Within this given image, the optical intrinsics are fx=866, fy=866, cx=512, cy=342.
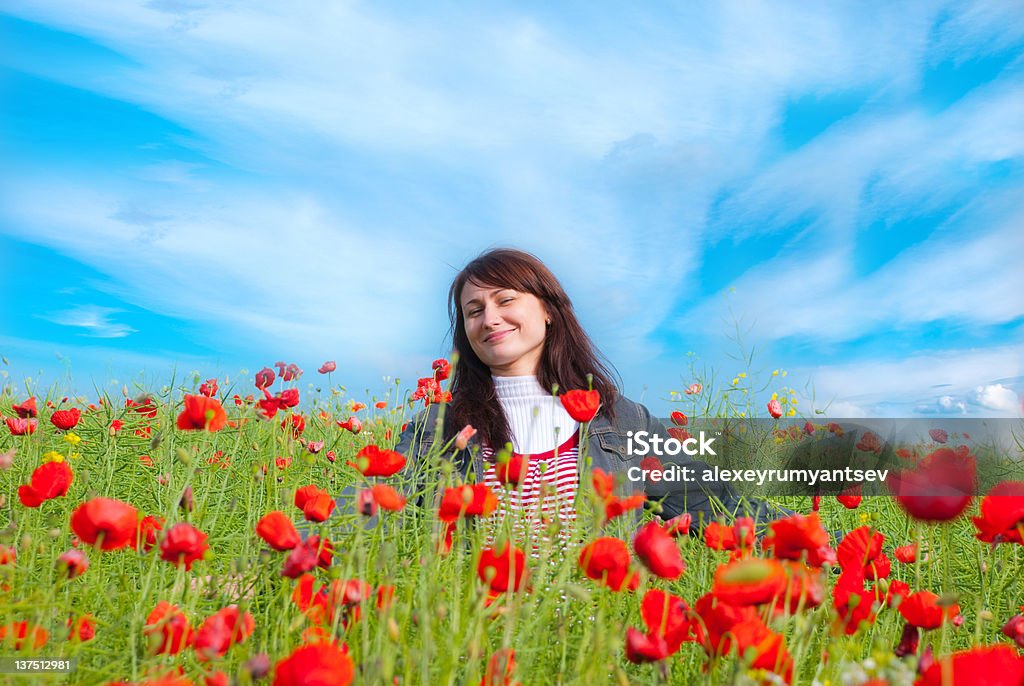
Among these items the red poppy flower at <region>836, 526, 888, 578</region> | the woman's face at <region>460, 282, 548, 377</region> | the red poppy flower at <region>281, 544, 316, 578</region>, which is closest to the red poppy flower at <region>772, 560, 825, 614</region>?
the red poppy flower at <region>836, 526, 888, 578</region>

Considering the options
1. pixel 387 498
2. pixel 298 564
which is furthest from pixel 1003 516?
pixel 298 564

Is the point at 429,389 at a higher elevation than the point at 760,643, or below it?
higher

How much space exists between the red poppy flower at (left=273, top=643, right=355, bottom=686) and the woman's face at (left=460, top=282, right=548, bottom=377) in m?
2.27

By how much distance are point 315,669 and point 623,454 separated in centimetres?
254

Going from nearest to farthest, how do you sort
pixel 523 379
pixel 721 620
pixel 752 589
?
pixel 752 589 < pixel 721 620 < pixel 523 379

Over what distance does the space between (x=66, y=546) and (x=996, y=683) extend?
6.50 ft

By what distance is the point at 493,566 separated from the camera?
3.93 ft

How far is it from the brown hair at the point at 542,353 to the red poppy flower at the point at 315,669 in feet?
7.33

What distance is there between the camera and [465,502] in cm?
129

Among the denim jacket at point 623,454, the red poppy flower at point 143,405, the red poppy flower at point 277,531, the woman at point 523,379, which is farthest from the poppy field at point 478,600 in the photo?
the woman at point 523,379

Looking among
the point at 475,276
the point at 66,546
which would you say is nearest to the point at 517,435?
the point at 475,276

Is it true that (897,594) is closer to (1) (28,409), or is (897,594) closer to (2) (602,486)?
(2) (602,486)

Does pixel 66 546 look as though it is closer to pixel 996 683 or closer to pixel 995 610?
pixel 996 683

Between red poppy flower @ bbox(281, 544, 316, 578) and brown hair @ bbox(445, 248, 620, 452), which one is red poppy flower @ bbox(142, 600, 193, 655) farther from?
brown hair @ bbox(445, 248, 620, 452)
